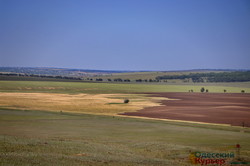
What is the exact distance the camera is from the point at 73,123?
36.8 metres

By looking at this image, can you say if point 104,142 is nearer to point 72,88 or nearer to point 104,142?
point 104,142

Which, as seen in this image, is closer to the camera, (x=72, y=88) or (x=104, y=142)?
(x=104, y=142)

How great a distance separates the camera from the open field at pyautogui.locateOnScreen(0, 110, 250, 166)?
18.8 m

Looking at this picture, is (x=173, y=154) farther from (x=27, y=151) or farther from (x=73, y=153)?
(x=27, y=151)

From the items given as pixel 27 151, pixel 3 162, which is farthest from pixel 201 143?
pixel 3 162

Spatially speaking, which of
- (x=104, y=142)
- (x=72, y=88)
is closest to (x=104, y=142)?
(x=104, y=142)

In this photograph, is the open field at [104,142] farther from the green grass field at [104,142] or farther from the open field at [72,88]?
the open field at [72,88]

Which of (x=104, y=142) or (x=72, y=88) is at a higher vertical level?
(x=104, y=142)

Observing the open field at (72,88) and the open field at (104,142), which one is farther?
the open field at (72,88)

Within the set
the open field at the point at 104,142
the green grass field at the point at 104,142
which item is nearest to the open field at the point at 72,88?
the green grass field at the point at 104,142

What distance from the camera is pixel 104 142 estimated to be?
25.6m

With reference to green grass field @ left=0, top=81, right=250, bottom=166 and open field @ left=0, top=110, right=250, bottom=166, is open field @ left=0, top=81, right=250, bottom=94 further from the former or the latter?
open field @ left=0, top=110, right=250, bottom=166

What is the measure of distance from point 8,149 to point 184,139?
45.2ft

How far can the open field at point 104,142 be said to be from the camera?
1884 cm
